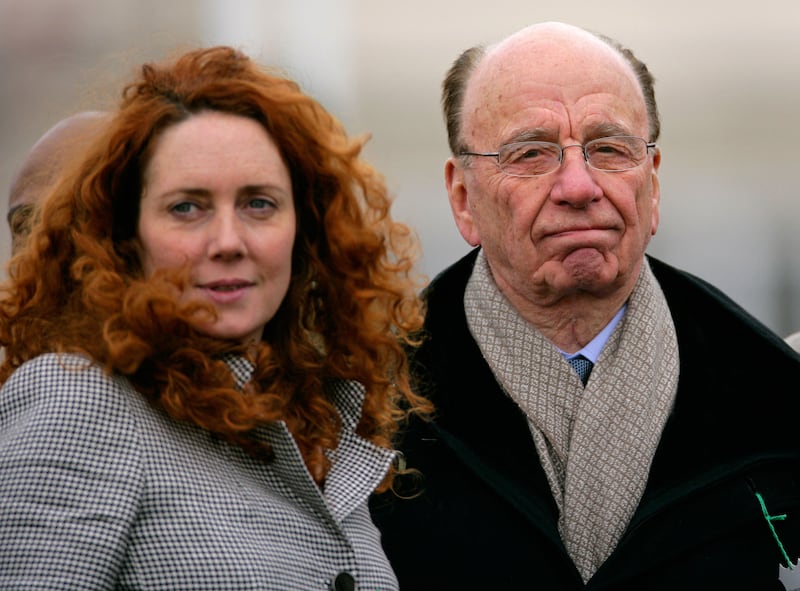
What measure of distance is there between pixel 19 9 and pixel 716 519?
4.14 meters

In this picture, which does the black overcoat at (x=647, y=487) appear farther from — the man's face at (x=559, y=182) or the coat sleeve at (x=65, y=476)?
the coat sleeve at (x=65, y=476)

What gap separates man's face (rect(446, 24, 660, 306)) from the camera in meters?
3.53

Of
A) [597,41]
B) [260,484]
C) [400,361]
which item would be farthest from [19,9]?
[260,484]

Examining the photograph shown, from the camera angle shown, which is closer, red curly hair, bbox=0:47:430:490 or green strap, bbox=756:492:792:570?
red curly hair, bbox=0:47:430:490

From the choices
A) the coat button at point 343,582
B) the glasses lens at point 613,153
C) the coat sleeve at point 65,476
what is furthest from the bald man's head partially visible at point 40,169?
the glasses lens at point 613,153

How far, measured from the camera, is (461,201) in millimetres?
3852

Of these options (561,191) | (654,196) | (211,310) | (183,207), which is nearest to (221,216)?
(183,207)

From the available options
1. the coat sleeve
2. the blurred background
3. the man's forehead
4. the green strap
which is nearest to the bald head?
the man's forehead

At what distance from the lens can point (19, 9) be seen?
6.34m

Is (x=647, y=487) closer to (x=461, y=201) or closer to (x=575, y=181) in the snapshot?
(x=575, y=181)

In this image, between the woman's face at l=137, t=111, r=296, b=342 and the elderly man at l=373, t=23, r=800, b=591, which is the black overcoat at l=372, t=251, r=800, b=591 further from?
the woman's face at l=137, t=111, r=296, b=342

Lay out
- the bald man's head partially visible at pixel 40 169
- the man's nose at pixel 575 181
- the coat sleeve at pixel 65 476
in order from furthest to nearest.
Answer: the man's nose at pixel 575 181, the bald man's head partially visible at pixel 40 169, the coat sleeve at pixel 65 476

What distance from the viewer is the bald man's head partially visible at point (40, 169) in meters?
3.00

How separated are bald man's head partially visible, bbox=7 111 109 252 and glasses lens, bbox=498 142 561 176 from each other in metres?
1.01
